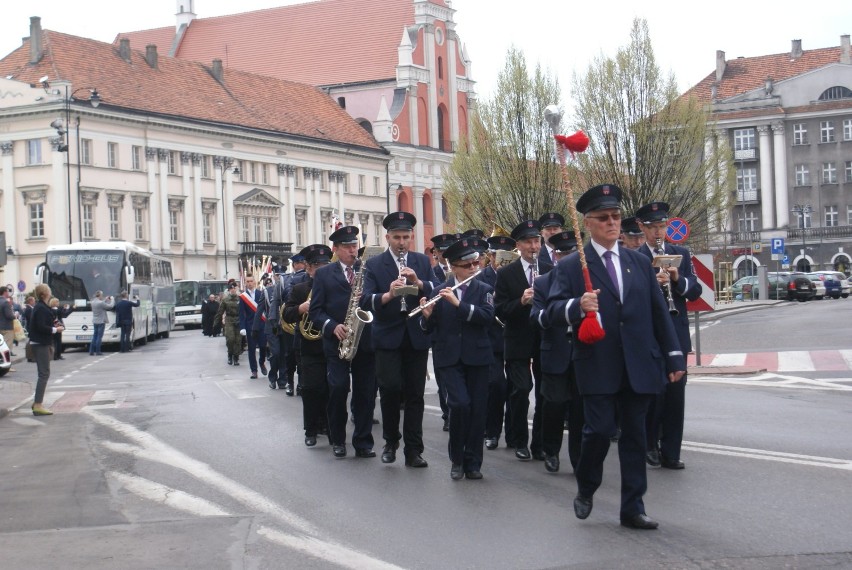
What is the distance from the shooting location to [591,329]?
775 centimetres

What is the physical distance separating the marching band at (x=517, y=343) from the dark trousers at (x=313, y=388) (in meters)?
0.01

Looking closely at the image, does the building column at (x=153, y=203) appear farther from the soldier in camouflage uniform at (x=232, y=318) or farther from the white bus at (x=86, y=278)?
the soldier in camouflage uniform at (x=232, y=318)

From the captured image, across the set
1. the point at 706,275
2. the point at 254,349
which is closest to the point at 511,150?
the point at 254,349

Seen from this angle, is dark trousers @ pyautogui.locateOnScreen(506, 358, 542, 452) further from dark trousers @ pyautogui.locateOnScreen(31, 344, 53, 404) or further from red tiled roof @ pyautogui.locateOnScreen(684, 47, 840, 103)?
red tiled roof @ pyautogui.locateOnScreen(684, 47, 840, 103)

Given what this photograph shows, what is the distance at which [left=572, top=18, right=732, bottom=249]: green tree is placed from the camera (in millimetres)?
49094

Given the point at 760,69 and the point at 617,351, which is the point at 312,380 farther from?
the point at 760,69

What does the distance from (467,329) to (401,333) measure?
837 millimetres

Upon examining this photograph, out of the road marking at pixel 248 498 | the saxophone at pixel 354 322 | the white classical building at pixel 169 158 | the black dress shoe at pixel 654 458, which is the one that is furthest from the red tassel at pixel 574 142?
the white classical building at pixel 169 158

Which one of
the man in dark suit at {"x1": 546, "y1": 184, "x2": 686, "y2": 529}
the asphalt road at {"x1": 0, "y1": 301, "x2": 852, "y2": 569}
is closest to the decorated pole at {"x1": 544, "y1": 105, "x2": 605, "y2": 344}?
the man in dark suit at {"x1": 546, "y1": 184, "x2": 686, "y2": 529}

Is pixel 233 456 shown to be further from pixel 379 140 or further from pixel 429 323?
pixel 379 140

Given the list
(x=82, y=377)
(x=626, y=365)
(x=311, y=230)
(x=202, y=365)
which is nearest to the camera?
(x=626, y=365)

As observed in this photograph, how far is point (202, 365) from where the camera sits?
29625mm

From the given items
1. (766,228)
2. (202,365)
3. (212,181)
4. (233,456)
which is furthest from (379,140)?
(233,456)

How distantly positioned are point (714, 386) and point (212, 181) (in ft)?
196
